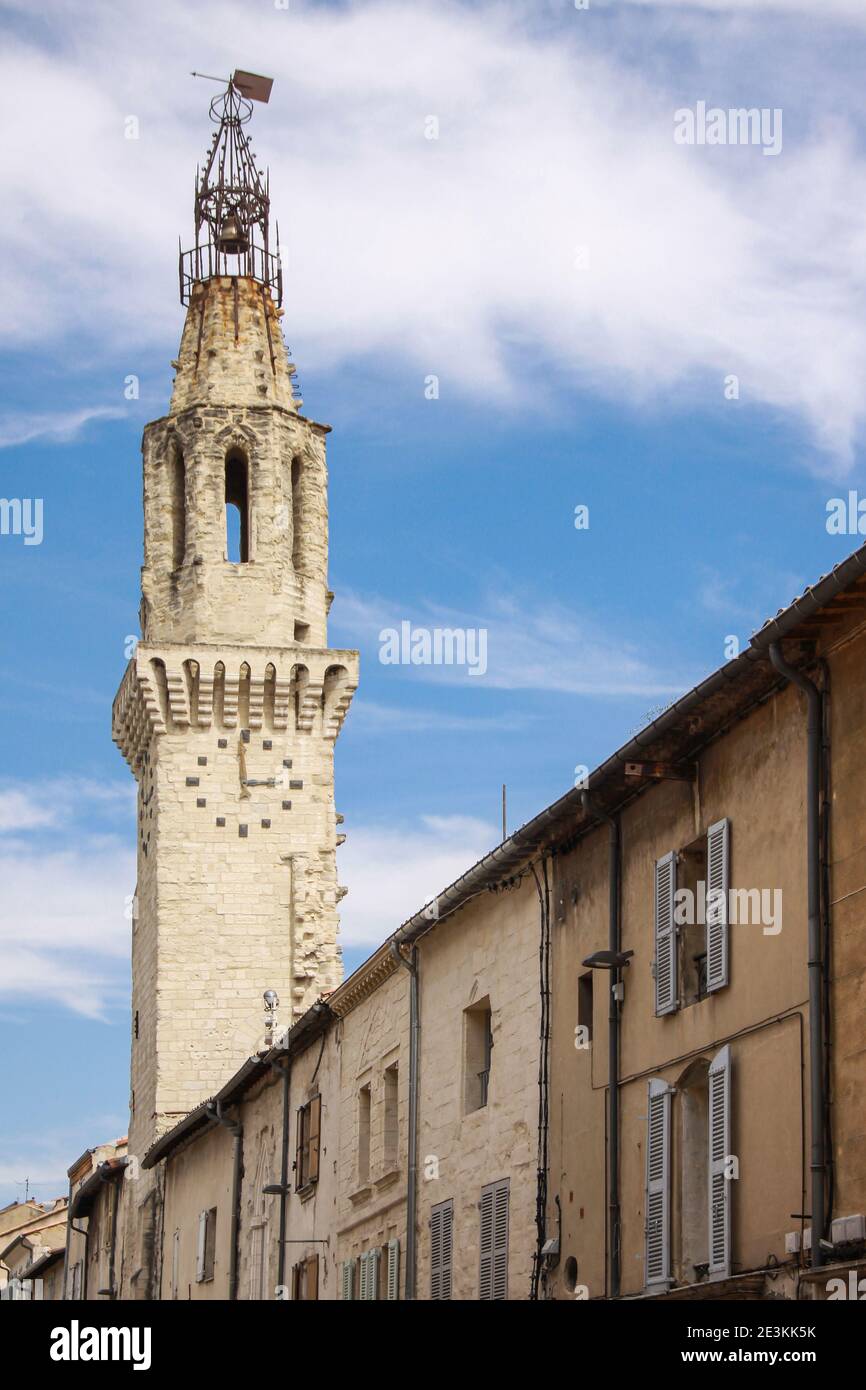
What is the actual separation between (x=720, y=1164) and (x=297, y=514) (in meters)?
33.6

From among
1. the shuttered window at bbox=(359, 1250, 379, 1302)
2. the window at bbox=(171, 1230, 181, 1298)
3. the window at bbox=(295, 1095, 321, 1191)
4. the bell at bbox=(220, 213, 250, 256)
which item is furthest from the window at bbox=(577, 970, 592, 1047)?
the bell at bbox=(220, 213, 250, 256)

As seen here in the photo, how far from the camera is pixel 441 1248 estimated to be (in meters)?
27.3

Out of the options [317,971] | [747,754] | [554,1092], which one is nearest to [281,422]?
[317,971]

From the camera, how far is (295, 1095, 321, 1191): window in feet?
111

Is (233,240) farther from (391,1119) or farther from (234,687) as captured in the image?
(391,1119)

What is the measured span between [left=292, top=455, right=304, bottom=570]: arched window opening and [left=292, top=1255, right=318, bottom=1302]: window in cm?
2001

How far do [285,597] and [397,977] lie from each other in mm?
21111

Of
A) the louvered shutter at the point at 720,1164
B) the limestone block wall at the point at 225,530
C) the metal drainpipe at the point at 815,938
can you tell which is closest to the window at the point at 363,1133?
the louvered shutter at the point at 720,1164

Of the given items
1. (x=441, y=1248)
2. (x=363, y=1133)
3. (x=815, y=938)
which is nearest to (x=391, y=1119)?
(x=363, y=1133)

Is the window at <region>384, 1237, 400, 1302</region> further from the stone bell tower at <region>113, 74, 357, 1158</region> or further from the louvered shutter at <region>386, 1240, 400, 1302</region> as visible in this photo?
the stone bell tower at <region>113, 74, 357, 1158</region>

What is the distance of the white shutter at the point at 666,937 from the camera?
21062 millimetres

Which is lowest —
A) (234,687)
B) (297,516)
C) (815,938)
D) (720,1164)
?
(720,1164)

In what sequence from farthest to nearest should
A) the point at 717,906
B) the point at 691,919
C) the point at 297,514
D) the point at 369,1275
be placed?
1. the point at 297,514
2. the point at 369,1275
3. the point at 691,919
4. the point at 717,906
